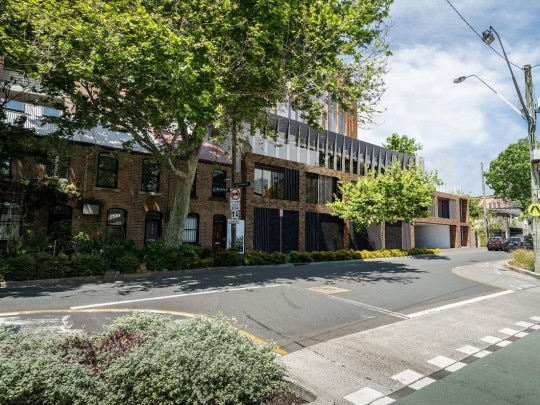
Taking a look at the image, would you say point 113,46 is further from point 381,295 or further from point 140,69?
point 381,295

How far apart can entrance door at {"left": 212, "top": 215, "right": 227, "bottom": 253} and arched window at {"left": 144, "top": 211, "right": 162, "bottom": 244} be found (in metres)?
3.71

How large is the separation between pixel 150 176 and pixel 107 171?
8.10 feet

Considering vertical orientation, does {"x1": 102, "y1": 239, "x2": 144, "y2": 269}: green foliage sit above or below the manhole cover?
above

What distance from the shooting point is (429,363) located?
5570 millimetres

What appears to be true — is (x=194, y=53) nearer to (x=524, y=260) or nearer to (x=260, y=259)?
(x=260, y=259)

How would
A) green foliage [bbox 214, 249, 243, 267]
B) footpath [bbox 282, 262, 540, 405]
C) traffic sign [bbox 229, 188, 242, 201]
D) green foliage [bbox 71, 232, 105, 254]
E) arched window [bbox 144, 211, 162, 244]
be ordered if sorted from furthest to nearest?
arched window [bbox 144, 211, 162, 244], green foliage [bbox 214, 249, 243, 267], traffic sign [bbox 229, 188, 242, 201], green foliage [bbox 71, 232, 105, 254], footpath [bbox 282, 262, 540, 405]

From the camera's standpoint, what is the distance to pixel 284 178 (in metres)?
28.2

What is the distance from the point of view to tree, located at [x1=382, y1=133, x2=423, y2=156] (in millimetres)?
53531

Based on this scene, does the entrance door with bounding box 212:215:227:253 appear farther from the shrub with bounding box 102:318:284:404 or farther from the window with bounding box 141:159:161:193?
→ the shrub with bounding box 102:318:284:404

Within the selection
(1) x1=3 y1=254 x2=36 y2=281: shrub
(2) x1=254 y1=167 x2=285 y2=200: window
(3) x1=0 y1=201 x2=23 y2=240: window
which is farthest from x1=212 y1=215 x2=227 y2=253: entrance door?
(1) x1=3 y1=254 x2=36 y2=281: shrub

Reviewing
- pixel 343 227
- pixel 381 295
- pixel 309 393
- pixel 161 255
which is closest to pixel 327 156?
pixel 343 227

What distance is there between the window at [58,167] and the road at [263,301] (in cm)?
810

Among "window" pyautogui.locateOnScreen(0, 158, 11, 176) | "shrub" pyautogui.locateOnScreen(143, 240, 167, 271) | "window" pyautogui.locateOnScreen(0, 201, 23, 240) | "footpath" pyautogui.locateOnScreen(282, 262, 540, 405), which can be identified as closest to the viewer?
"footpath" pyautogui.locateOnScreen(282, 262, 540, 405)

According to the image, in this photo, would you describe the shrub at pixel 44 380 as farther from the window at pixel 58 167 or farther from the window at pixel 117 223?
the window at pixel 117 223
